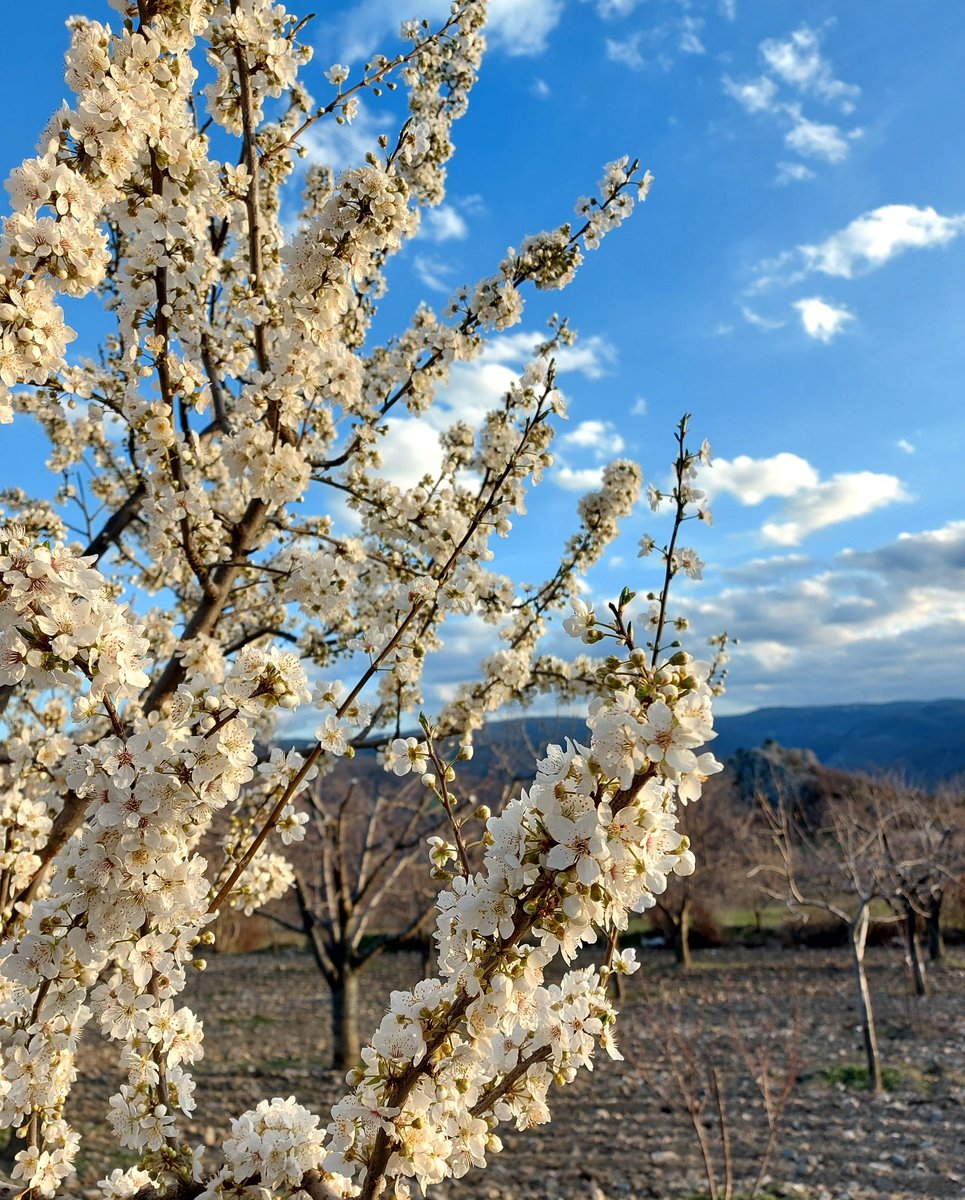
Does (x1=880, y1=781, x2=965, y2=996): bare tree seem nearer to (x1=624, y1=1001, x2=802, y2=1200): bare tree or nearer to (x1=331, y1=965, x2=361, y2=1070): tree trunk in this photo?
(x1=624, y1=1001, x2=802, y2=1200): bare tree

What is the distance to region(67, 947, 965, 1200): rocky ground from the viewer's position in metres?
6.81

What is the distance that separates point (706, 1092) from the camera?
9.02 metres

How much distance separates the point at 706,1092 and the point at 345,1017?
4853 mm

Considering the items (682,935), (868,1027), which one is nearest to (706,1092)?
(868,1027)

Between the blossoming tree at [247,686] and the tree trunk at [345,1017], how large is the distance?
24.7 feet

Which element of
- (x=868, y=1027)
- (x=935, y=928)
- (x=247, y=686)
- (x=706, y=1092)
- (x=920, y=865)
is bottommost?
(x=935, y=928)

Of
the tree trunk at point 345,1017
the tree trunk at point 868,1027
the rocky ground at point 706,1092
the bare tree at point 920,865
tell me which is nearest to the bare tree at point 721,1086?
the rocky ground at point 706,1092

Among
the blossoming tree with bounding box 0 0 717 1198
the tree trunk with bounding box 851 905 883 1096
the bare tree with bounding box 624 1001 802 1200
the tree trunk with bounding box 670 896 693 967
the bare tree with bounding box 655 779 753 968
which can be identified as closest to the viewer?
the blossoming tree with bounding box 0 0 717 1198

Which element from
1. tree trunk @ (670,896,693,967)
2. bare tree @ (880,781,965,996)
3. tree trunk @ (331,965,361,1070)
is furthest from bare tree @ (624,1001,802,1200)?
tree trunk @ (670,896,693,967)

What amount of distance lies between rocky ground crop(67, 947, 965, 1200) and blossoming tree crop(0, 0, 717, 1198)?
4.79m

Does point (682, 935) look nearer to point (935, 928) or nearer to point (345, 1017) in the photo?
point (935, 928)

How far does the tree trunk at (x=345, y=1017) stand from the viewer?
10.9m

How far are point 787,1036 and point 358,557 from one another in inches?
457

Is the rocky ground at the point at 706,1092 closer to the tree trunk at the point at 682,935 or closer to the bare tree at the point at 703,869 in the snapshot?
the tree trunk at the point at 682,935
